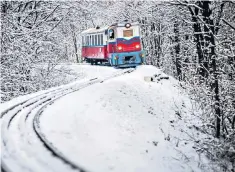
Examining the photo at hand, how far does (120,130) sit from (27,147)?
13.5ft

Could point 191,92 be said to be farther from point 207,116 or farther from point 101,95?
point 101,95

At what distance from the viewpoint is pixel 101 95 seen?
47.5 ft

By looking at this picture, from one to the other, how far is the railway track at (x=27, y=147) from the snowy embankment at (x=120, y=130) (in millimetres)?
230

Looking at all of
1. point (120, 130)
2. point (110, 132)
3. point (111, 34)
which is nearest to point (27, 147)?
point (110, 132)

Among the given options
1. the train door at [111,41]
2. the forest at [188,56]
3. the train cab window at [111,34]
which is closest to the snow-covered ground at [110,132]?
the forest at [188,56]

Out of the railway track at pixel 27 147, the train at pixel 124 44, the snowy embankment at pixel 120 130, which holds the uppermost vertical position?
the train at pixel 124 44

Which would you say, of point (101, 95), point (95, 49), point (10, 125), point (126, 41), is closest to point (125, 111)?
point (101, 95)

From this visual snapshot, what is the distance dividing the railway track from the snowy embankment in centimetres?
23

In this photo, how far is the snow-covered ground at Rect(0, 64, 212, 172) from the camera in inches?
286

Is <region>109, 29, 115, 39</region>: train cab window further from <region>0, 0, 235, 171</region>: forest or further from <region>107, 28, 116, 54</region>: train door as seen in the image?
<region>0, 0, 235, 171</region>: forest

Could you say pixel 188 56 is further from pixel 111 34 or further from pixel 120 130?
pixel 111 34

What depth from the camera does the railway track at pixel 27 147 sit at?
6.13 metres

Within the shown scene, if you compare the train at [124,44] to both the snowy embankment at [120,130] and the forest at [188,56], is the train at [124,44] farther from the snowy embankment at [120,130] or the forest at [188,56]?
the snowy embankment at [120,130]

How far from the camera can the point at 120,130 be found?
10.8 meters
